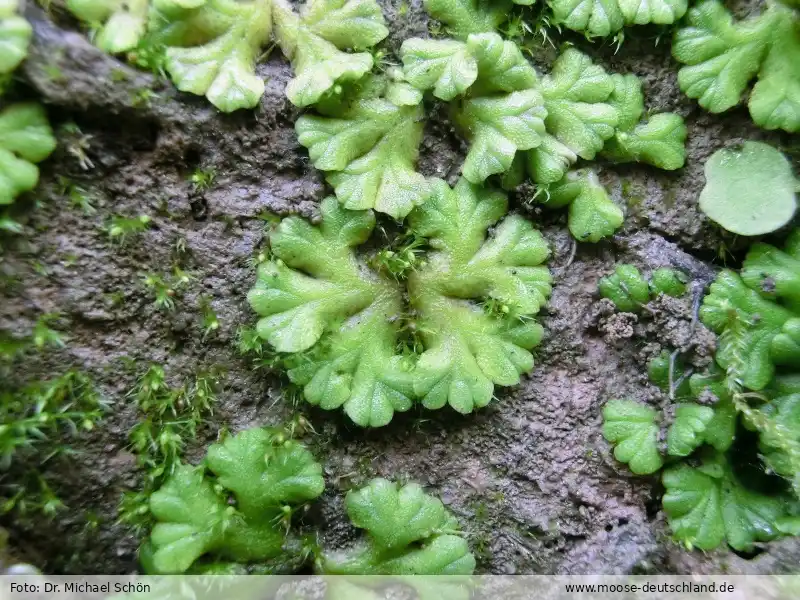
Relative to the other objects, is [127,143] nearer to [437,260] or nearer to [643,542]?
[437,260]

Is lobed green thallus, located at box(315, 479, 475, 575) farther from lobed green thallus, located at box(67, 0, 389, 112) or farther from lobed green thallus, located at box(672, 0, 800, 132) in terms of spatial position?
lobed green thallus, located at box(672, 0, 800, 132)

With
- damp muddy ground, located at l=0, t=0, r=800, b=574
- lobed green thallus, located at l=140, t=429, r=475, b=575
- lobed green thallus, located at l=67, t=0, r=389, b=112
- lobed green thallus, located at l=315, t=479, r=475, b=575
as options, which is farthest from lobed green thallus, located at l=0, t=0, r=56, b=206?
lobed green thallus, located at l=315, t=479, r=475, b=575

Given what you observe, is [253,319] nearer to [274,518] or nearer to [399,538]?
[274,518]

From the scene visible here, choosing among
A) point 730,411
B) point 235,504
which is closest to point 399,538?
point 235,504

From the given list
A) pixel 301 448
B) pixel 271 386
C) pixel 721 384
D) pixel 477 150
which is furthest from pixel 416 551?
pixel 477 150

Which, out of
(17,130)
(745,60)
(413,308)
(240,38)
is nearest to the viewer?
(17,130)

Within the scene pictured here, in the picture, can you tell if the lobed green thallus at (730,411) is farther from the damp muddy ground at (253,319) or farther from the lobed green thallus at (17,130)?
the lobed green thallus at (17,130)

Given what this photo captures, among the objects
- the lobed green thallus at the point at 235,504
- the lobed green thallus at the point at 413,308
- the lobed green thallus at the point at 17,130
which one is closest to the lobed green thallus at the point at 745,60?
the lobed green thallus at the point at 413,308
